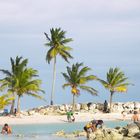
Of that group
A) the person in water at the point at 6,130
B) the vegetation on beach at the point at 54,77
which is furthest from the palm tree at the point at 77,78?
the person in water at the point at 6,130

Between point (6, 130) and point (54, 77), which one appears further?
point (54, 77)

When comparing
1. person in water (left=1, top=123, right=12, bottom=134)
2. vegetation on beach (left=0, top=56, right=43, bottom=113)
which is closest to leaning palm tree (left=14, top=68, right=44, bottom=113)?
vegetation on beach (left=0, top=56, right=43, bottom=113)

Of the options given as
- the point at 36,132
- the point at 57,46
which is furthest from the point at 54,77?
the point at 36,132

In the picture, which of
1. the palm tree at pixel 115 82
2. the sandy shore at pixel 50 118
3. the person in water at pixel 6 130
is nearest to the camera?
the person in water at pixel 6 130

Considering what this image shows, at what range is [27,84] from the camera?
186 feet

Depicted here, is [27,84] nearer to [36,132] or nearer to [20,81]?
[20,81]

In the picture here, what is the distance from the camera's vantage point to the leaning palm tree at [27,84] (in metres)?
56.6

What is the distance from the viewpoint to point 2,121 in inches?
2067

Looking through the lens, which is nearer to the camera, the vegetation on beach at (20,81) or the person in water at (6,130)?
the person in water at (6,130)

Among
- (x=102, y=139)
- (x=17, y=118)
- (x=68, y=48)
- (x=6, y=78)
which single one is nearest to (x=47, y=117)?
(x=17, y=118)

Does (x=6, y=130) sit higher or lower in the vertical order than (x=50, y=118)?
lower

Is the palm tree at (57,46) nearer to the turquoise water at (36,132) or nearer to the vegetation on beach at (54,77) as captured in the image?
the vegetation on beach at (54,77)

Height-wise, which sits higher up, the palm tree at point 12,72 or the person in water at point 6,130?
the palm tree at point 12,72

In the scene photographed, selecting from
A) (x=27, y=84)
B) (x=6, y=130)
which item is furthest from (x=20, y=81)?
(x=6, y=130)
